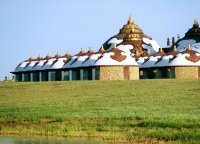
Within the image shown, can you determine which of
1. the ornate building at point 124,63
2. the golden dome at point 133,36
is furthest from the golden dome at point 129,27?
the golden dome at point 133,36

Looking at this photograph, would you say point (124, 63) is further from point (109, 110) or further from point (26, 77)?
point (109, 110)

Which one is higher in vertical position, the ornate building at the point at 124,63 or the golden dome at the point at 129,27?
the golden dome at the point at 129,27

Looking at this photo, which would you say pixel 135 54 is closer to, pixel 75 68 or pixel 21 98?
pixel 75 68

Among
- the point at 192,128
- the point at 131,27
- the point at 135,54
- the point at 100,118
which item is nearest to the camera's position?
the point at 192,128

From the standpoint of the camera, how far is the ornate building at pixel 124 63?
71438 millimetres

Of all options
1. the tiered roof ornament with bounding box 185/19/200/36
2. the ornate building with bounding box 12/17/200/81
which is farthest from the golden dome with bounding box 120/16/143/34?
the tiered roof ornament with bounding box 185/19/200/36

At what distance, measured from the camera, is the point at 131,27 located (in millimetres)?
102312

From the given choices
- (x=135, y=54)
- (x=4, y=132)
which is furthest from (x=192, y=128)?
(x=135, y=54)

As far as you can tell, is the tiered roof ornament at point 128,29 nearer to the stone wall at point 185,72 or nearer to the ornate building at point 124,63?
Answer: the ornate building at point 124,63

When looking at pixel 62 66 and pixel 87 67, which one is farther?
pixel 62 66

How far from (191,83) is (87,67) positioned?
23866mm

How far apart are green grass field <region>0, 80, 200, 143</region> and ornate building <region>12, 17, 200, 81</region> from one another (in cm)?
1461

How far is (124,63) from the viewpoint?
71562 mm

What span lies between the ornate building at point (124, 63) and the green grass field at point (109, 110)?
14.6 m
